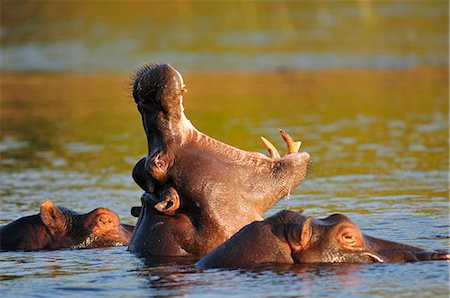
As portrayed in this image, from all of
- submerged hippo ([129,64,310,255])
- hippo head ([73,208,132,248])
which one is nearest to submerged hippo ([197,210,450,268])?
submerged hippo ([129,64,310,255])

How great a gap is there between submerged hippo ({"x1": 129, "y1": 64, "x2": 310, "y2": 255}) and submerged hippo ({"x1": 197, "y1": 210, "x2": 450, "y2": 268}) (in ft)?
1.89

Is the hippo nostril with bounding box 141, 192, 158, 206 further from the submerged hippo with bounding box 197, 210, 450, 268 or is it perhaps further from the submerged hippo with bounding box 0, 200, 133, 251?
the submerged hippo with bounding box 0, 200, 133, 251

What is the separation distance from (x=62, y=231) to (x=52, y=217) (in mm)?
147

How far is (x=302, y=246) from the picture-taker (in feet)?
26.3

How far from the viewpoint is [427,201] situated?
12.0 meters

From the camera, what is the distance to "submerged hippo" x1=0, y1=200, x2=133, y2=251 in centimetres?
998

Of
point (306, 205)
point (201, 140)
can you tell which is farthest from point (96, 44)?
point (201, 140)

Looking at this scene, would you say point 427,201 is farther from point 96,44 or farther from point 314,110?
point 96,44

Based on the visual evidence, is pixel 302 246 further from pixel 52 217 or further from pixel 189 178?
pixel 52 217

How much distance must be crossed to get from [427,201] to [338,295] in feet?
16.0

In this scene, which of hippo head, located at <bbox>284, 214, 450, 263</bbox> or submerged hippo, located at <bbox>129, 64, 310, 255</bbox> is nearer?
hippo head, located at <bbox>284, 214, 450, 263</bbox>

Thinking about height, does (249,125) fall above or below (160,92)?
above

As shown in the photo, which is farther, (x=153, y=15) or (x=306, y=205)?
(x=153, y=15)

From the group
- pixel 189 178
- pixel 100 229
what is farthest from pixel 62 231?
pixel 189 178
